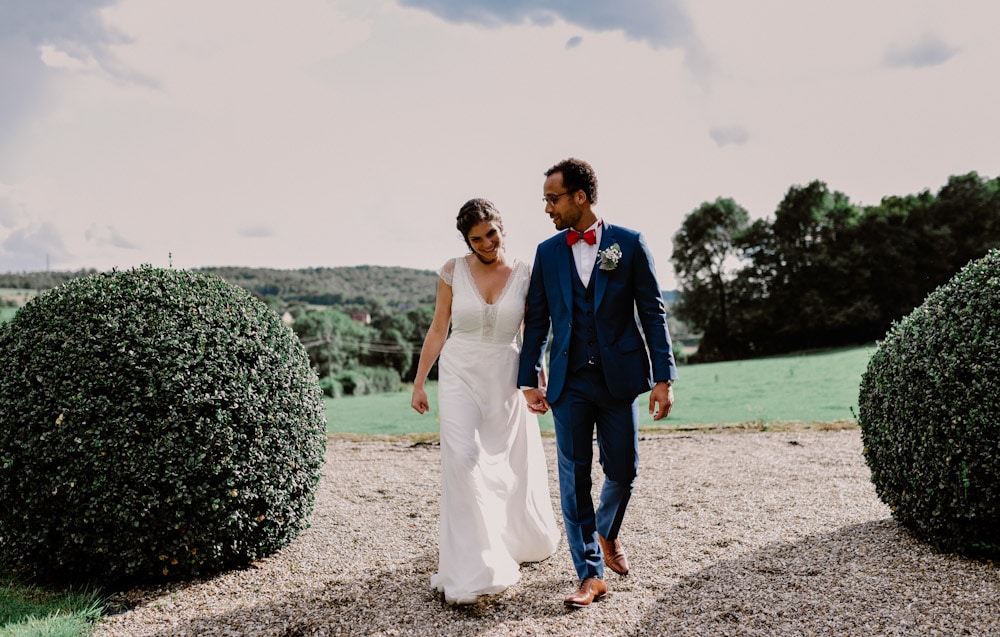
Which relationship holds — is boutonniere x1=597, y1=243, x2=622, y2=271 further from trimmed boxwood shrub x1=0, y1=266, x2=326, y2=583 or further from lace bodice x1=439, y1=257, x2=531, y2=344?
trimmed boxwood shrub x1=0, y1=266, x2=326, y2=583

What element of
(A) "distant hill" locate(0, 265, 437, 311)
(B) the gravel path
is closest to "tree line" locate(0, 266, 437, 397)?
(A) "distant hill" locate(0, 265, 437, 311)

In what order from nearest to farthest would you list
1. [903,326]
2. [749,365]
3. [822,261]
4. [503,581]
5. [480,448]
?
[503,581], [480,448], [903,326], [749,365], [822,261]

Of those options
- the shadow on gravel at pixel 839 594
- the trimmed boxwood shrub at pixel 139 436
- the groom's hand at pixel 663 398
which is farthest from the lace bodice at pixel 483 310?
the shadow on gravel at pixel 839 594

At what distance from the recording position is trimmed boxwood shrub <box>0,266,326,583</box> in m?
4.77

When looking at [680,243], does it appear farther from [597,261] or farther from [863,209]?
[597,261]

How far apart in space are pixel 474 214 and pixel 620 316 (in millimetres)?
1159

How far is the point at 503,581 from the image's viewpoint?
4375mm

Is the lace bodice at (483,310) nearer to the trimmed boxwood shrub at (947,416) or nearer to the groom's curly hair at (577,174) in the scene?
the groom's curly hair at (577,174)

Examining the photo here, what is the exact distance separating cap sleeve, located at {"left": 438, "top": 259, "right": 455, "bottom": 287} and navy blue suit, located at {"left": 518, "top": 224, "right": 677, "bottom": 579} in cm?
64

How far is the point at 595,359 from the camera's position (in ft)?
14.3

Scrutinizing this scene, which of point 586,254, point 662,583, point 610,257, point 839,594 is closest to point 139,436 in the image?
point 586,254

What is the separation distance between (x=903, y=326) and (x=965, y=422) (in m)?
1.02

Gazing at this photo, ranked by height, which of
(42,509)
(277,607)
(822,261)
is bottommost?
(277,607)

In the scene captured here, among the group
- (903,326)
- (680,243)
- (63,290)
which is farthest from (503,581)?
(680,243)
